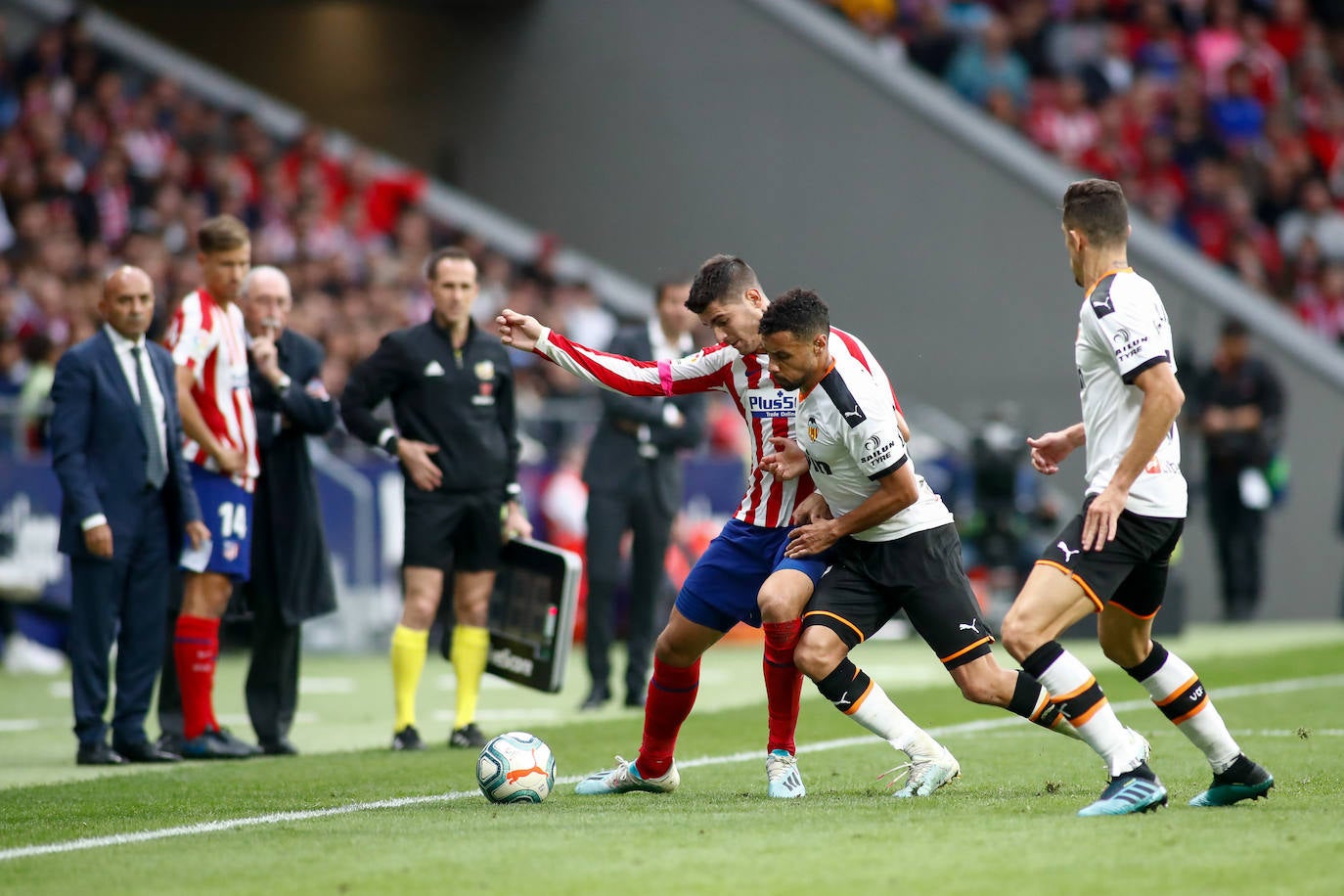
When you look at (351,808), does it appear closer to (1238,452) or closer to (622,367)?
(622,367)

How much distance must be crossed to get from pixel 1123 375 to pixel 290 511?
511 cm

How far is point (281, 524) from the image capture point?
9.95 meters

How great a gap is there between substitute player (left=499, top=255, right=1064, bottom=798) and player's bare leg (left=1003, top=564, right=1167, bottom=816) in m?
0.82

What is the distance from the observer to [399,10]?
82.2 feet

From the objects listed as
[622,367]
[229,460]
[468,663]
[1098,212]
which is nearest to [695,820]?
[622,367]

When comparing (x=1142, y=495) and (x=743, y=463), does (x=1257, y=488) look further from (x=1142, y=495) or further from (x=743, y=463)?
(x=1142, y=495)

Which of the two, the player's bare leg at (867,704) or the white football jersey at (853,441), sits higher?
the white football jersey at (853,441)

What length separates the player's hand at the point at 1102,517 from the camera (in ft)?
20.7

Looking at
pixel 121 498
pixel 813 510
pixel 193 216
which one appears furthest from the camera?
pixel 193 216

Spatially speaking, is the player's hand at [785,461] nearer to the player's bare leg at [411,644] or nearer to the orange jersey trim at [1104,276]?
the orange jersey trim at [1104,276]

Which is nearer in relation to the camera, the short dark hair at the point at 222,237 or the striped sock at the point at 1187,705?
the striped sock at the point at 1187,705

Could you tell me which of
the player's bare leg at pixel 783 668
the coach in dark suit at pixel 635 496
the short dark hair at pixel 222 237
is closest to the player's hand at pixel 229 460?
the short dark hair at pixel 222 237

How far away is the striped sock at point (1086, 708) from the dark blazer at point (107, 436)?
4678 millimetres

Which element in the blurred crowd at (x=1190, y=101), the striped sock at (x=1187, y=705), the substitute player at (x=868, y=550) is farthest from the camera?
the blurred crowd at (x=1190, y=101)
